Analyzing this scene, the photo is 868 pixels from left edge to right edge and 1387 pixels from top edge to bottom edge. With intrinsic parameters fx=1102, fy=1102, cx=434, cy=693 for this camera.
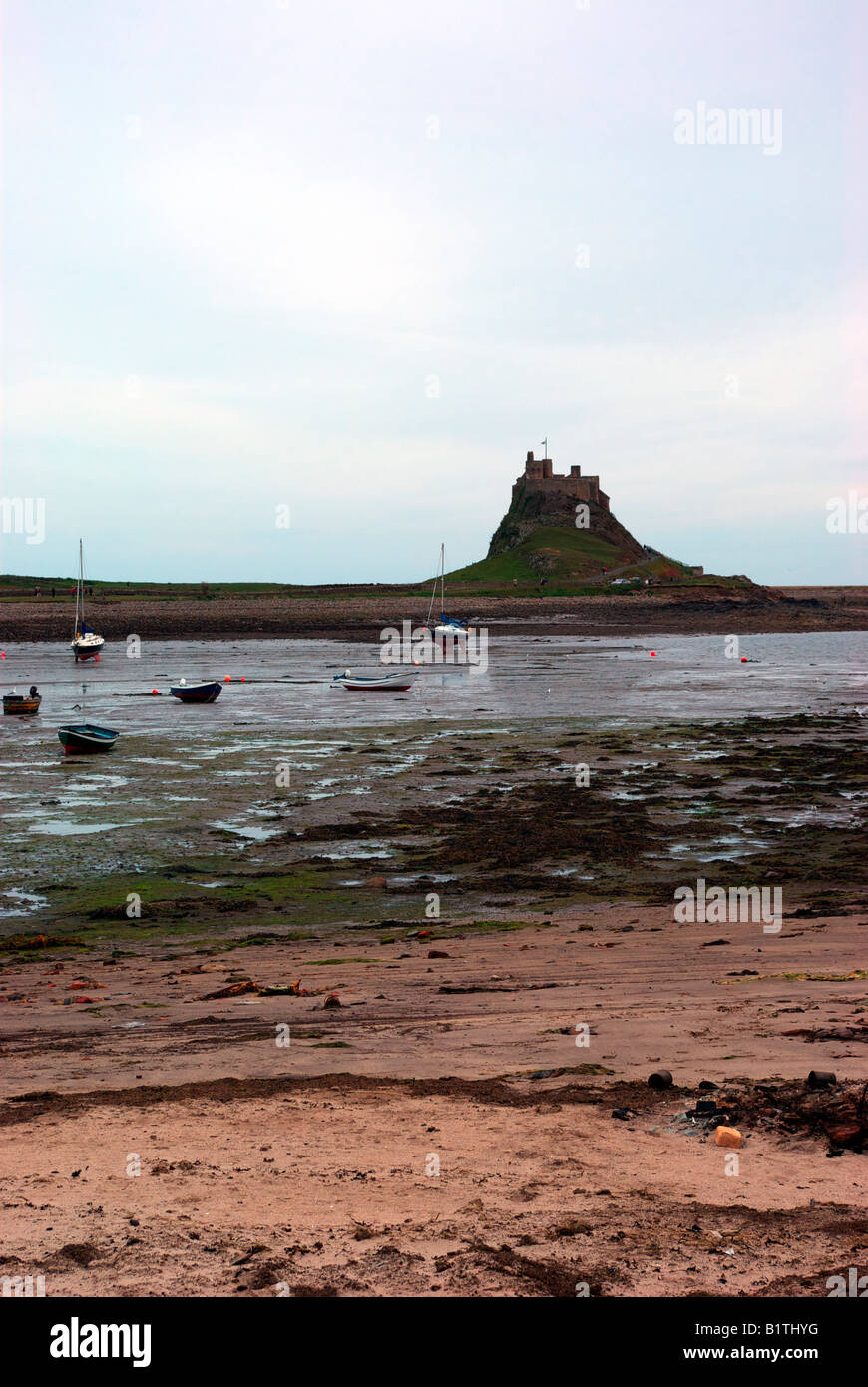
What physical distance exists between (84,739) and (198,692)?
45.5ft

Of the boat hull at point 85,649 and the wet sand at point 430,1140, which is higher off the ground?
the boat hull at point 85,649

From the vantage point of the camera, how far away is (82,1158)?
281 inches

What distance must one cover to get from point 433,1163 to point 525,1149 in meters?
0.64

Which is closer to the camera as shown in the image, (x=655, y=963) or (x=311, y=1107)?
(x=311, y=1107)

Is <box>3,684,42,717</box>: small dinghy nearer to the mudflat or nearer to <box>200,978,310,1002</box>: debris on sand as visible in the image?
the mudflat

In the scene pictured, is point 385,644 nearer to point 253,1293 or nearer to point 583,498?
point 253,1293

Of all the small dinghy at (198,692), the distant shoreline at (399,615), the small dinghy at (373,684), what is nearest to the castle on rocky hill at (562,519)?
the distant shoreline at (399,615)

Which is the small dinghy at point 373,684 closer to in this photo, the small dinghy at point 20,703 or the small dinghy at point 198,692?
the small dinghy at point 198,692

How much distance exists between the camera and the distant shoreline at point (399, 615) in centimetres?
10319

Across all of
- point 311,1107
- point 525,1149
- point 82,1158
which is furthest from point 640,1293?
point 82,1158

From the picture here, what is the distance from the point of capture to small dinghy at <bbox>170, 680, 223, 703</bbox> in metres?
45.4

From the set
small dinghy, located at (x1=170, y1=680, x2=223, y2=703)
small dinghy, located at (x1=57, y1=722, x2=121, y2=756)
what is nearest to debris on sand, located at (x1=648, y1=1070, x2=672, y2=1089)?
small dinghy, located at (x1=57, y1=722, x2=121, y2=756)

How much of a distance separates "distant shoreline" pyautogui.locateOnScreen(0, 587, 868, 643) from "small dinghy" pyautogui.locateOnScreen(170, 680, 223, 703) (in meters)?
51.0

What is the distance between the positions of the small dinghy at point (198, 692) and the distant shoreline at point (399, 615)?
5100 centimetres
